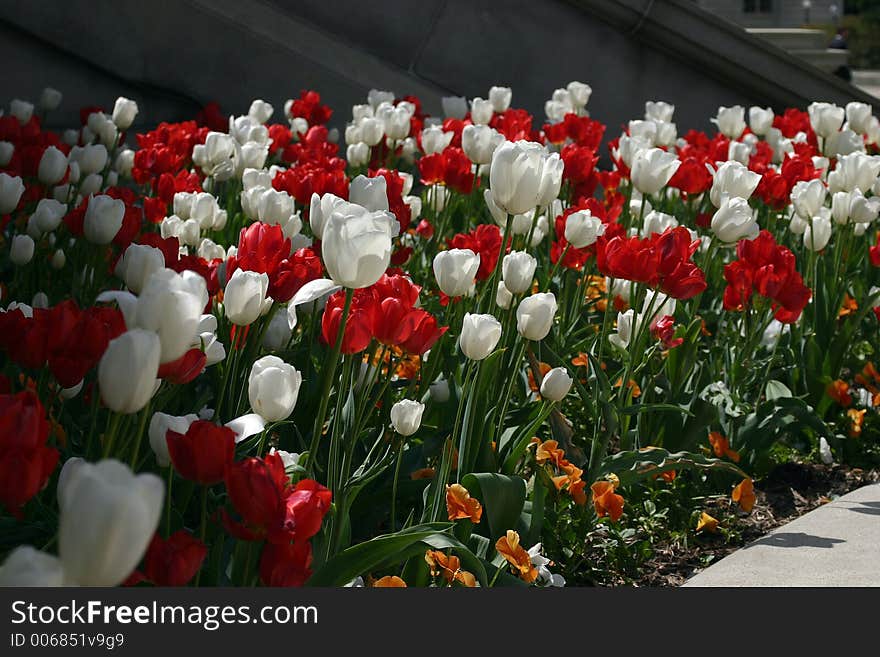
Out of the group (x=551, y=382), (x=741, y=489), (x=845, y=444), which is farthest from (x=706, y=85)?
(x=551, y=382)

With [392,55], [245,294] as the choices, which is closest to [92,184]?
[245,294]

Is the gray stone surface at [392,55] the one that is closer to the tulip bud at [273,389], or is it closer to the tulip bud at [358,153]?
the tulip bud at [358,153]

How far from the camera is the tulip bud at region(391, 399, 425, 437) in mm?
2088

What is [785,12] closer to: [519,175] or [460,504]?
[519,175]

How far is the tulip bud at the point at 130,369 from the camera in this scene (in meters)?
1.21

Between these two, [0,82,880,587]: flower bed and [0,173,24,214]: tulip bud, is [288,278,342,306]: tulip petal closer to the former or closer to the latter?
[0,82,880,587]: flower bed

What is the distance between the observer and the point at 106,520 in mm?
904

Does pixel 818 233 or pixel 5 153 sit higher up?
pixel 5 153

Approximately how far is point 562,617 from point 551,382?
66 cm

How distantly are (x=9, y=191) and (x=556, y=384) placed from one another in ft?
4.97

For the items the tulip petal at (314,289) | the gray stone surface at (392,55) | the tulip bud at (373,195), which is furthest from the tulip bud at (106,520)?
the gray stone surface at (392,55)

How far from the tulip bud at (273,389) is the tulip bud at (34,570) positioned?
80 cm

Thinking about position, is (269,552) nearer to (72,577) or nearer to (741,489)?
(72,577)

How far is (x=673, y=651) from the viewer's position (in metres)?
1.81
